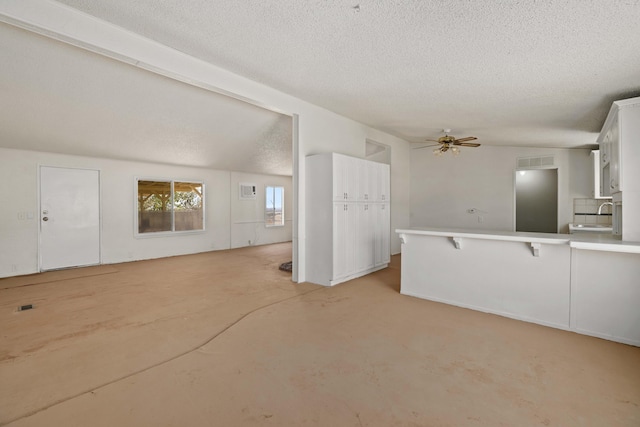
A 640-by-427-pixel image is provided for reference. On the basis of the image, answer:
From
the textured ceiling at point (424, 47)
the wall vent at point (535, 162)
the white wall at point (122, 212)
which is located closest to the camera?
the textured ceiling at point (424, 47)

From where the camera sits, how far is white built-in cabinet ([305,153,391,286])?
185 inches

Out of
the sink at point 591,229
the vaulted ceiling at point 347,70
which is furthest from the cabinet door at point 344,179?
the sink at point 591,229

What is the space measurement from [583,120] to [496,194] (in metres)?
2.70

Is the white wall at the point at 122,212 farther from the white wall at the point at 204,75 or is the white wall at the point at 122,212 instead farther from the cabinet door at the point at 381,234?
the cabinet door at the point at 381,234

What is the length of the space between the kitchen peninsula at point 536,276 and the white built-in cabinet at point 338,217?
1018 mm

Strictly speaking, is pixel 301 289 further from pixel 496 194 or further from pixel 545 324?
pixel 496 194

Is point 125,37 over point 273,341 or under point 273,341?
over

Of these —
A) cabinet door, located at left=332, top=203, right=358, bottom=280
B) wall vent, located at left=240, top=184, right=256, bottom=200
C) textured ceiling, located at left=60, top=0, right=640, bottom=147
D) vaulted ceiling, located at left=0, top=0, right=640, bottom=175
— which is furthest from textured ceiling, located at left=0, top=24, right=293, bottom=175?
cabinet door, located at left=332, top=203, right=358, bottom=280

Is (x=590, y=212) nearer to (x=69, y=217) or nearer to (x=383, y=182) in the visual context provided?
(x=383, y=182)

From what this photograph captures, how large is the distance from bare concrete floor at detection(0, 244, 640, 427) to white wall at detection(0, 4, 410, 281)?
6.31 ft

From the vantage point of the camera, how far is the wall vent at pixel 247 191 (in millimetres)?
9039

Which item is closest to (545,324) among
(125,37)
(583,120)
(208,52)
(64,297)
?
(583,120)

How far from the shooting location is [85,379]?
2.25 metres

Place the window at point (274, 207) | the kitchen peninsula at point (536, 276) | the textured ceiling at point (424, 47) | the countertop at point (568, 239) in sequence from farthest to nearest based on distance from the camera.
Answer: the window at point (274, 207) < the kitchen peninsula at point (536, 276) < the countertop at point (568, 239) < the textured ceiling at point (424, 47)
